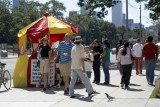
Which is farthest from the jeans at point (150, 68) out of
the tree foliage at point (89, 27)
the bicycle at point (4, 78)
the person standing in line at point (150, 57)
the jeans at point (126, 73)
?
the tree foliage at point (89, 27)

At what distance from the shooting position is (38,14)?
315 feet

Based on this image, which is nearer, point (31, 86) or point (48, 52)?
point (48, 52)

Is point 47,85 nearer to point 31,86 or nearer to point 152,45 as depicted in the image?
point 31,86

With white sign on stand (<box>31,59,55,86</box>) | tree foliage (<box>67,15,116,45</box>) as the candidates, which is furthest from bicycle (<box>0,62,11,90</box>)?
tree foliage (<box>67,15,116,45</box>)

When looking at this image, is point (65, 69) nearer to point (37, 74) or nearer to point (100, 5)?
point (37, 74)

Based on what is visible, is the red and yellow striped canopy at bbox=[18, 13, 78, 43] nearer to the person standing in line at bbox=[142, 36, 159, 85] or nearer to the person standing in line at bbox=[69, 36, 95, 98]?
the person standing in line at bbox=[142, 36, 159, 85]

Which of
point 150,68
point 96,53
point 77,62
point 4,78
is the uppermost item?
point 96,53

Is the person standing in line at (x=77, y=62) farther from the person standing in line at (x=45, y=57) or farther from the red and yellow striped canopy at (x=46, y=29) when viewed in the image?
the red and yellow striped canopy at (x=46, y=29)

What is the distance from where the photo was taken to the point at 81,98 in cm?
1178

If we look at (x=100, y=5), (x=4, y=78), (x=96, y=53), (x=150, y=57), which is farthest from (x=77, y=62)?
(x=100, y=5)

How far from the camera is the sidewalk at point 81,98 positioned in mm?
10641

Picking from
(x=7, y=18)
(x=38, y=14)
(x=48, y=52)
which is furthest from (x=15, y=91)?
(x=38, y=14)

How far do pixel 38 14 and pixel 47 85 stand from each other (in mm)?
82580

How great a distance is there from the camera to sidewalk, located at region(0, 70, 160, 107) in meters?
10.6
